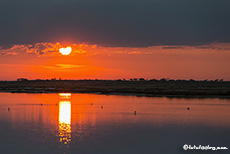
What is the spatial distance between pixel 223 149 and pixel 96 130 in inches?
547

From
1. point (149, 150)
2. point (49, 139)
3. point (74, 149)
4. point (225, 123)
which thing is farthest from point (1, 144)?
point (225, 123)

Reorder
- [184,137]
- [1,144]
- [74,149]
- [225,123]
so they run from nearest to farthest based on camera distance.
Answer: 1. [74,149]
2. [1,144]
3. [184,137]
4. [225,123]

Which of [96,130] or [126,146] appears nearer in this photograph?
[126,146]

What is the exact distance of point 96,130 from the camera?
1332 inches

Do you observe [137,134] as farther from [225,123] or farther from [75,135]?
[225,123]

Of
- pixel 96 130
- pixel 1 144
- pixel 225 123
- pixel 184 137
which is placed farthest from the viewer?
pixel 225 123

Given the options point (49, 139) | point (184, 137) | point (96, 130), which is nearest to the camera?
point (49, 139)

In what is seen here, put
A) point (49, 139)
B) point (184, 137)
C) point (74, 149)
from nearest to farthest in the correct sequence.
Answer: point (74, 149) → point (49, 139) → point (184, 137)

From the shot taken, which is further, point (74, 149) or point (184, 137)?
point (184, 137)

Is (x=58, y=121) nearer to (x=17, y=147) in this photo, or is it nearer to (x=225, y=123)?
(x=17, y=147)

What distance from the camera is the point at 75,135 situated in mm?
30625

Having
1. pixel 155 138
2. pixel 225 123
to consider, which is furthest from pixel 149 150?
pixel 225 123

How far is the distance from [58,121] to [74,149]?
16.1 meters

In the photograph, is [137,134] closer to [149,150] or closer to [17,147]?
[149,150]
